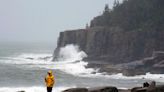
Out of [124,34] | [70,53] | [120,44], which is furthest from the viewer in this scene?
[70,53]

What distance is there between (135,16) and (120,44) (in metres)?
12.3

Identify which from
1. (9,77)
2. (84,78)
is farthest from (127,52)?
(9,77)

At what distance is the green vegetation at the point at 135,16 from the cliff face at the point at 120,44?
2.89m

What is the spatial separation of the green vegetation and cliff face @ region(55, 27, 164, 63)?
2895 millimetres

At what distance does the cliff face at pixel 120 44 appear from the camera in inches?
3460

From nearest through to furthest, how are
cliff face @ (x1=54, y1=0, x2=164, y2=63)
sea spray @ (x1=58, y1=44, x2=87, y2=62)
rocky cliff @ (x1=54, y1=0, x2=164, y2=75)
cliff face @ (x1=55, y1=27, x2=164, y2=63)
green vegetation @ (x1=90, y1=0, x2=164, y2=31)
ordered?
A: 1. cliff face @ (x1=55, y1=27, x2=164, y2=63)
2. rocky cliff @ (x1=54, y1=0, x2=164, y2=75)
3. cliff face @ (x1=54, y1=0, x2=164, y2=63)
4. green vegetation @ (x1=90, y1=0, x2=164, y2=31)
5. sea spray @ (x1=58, y1=44, x2=87, y2=62)

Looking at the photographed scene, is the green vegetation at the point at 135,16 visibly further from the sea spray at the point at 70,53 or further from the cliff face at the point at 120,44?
the sea spray at the point at 70,53

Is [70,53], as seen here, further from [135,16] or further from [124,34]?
[124,34]

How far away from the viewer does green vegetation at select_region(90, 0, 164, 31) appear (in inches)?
3735

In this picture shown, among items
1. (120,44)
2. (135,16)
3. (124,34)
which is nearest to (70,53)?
(135,16)

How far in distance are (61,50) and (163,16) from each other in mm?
24193

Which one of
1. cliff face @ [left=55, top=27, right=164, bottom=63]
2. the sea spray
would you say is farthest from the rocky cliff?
the sea spray

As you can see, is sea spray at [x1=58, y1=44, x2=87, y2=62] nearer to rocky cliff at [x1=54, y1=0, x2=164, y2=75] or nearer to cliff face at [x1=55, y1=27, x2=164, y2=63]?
rocky cliff at [x1=54, y1=0, x2=164, y2=75]

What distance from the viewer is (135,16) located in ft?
331
